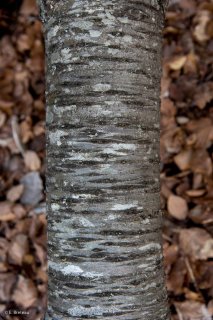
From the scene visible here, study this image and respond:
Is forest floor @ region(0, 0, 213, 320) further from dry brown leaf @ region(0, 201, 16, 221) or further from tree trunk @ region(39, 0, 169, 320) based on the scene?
tree trunk @ region(39, 0, 169, 320)

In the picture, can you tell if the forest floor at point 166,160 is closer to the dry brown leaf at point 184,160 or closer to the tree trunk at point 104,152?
the dry brown leaf at point 184,160

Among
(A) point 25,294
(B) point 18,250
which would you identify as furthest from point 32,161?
(A) point 25,294

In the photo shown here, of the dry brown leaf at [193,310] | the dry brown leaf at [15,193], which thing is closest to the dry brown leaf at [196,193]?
the dry brown leaf at [193,310]

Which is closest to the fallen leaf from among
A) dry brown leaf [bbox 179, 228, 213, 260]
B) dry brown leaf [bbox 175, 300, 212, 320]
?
dry brown leaf [bbox 179, 228, 213, 260]

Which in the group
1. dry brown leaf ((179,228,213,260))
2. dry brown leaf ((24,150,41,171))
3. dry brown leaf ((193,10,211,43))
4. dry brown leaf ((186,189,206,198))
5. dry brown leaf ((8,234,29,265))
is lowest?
dry brown leaf ((8,234,29,265))

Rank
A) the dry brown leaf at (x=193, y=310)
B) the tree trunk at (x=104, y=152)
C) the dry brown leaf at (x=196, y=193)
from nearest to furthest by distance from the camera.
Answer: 1. the tree trunk at (x=104, y=152)
2. the dry brown leaf at (x=193, y=310)
3. the dry brown leaf at (x=196, y=193)

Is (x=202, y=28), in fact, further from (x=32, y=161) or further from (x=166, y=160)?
(x=32, y=161)

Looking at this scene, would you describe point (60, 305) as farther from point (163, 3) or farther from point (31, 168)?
point (163, 3)

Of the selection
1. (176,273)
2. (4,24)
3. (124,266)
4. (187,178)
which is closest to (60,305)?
(124,266)
